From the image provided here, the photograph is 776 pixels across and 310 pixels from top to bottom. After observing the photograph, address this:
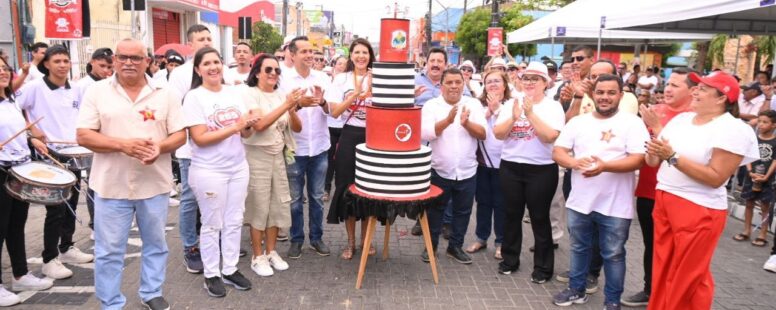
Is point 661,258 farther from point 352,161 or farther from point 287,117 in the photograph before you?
point 287,117

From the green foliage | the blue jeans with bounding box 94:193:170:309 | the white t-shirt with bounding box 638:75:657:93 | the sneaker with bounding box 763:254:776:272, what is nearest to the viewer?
the blue jeans with bounding box 94:193:170:309

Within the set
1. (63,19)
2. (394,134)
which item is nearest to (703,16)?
(394,134)

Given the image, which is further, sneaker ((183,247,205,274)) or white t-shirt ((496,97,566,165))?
sneaker ((183,247,205,274))

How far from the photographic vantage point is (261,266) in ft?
17.0

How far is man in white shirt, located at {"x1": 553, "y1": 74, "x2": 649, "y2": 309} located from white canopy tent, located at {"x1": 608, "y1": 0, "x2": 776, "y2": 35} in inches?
123

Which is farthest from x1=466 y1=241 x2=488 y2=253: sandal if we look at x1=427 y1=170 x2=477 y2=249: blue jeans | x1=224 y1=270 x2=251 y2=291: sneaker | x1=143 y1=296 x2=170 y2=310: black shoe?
x1=143 y1=296 x2=170 y2=310: black shoe

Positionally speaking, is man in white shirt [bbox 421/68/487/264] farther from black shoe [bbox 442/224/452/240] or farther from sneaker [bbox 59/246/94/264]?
sneaker [bbox 59/246/94/264]

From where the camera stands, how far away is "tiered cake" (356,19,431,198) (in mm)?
4656

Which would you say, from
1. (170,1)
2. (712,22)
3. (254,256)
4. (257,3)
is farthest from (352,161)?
(257,3)

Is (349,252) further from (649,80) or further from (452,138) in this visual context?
(649,80)

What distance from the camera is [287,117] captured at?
5.14 metres

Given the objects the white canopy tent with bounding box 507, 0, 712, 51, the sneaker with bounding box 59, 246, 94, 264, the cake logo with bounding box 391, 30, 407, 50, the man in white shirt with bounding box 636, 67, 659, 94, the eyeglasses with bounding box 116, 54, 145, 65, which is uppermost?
the white canopy tent with bounding box 507, 0, 712, 51

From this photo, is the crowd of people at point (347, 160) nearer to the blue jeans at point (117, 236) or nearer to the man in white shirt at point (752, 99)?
the blue jeans at point (117, 236)

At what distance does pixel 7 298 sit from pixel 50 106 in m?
1.71
